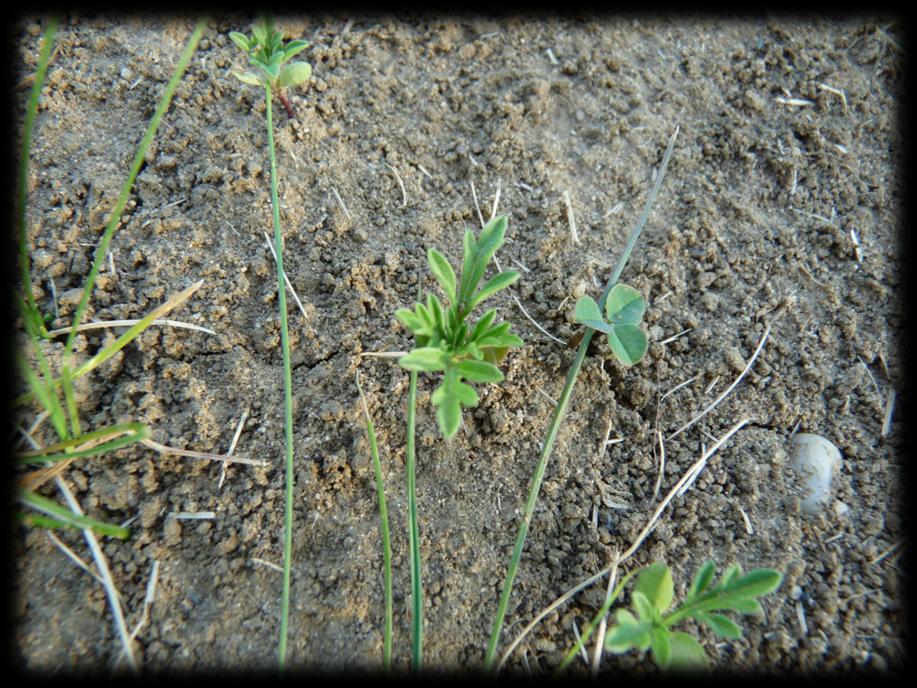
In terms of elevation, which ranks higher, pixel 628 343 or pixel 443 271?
pixel 443 271

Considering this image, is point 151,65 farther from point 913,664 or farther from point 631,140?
point 913,664

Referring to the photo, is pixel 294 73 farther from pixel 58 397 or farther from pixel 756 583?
pixel 756 583

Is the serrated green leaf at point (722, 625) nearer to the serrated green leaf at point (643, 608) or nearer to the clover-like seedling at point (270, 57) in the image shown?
the serrated green leaf at point (643, 608)

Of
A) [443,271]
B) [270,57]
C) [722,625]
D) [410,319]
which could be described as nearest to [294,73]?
[270,57]

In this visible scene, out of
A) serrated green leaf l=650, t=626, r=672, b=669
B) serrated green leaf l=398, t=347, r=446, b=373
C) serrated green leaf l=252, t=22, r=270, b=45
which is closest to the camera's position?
serrated green leaf l=650, t=626, r=672, b=669

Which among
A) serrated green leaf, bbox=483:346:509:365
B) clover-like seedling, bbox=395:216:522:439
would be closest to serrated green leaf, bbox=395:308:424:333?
clover-like seedling, bbox=395:216:522:439

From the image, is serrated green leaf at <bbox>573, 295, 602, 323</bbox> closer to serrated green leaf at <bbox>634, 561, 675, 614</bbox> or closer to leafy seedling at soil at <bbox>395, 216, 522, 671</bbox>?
leafy seedling at soil at <bbox>395, 216, 522, 671</bbox>

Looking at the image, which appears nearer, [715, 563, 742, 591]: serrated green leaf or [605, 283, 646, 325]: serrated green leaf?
[715, 563, 742, 591]: serrated green leaf
